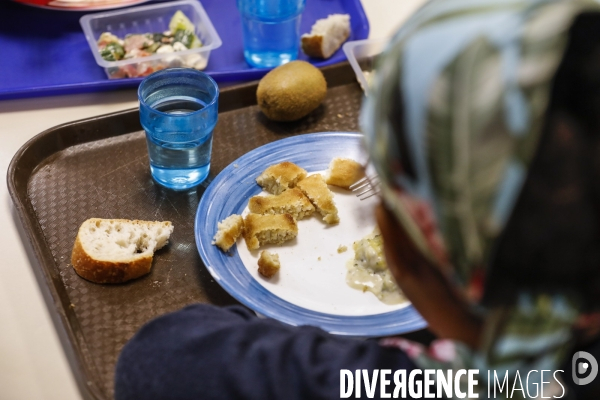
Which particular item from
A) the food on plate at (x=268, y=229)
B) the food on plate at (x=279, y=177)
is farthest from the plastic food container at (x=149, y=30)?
the food on plate at (x=268, y=229)

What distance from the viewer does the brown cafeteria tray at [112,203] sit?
874mm

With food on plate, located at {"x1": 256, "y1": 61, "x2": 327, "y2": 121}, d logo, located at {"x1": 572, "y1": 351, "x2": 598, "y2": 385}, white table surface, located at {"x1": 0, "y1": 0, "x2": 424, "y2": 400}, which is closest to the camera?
d logo, located at {"x1": 572, "y1": 351, "x2": 598, "y2": 385}

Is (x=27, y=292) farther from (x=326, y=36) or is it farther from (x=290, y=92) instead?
(x=326, y=36)

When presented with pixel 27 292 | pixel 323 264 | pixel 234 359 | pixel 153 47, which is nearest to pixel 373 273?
pixel 323 264

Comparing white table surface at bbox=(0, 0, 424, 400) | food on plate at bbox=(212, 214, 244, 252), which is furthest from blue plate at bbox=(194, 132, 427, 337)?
white table surface at bbox=(0, 0, 424, 400)

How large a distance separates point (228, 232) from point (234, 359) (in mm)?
335

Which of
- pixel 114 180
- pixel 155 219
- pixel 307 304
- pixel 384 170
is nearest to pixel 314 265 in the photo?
pixel 307 304

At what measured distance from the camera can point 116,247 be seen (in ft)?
3.11

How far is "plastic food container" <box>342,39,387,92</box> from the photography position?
1272mm

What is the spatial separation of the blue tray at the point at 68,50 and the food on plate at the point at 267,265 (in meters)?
0.54

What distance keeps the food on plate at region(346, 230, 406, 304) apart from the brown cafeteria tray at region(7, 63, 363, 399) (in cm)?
19

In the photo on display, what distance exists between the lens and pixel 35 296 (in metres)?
0.94

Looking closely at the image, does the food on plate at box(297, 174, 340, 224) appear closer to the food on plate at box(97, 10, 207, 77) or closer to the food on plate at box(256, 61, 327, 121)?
the food on plate at box(256, 61, 327, 121)

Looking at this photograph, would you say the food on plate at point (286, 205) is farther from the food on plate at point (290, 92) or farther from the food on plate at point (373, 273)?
the food on plate at point (290, 92)
